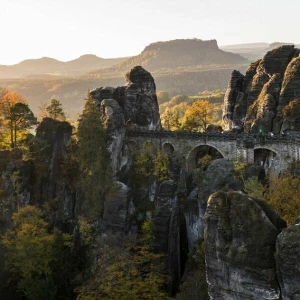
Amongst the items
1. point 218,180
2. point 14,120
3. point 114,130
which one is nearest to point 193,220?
point 218,180

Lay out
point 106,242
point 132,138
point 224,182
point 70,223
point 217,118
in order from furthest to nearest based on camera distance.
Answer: point 217,118 < point 132,138 < point 70,223 < point 224,182 < point 106,242

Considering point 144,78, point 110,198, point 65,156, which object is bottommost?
point 110,198

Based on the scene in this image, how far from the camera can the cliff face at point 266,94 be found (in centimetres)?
4772

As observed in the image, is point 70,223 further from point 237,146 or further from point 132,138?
point 237,146

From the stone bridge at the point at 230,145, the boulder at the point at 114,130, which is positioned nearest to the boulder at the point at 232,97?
the stone bridge at the point at 230,145

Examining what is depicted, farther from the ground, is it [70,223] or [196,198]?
[196,198]

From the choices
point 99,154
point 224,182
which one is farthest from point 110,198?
point 224,182

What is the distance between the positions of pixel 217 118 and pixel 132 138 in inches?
2512

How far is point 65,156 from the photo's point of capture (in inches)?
1831

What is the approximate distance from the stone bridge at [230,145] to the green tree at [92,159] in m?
9.19

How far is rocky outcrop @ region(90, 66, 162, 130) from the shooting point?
2135 inches

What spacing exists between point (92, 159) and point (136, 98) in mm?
14527

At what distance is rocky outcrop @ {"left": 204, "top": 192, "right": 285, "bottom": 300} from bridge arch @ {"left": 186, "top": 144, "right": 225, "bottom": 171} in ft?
97.0

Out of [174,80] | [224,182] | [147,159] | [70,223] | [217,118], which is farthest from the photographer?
[174,80]
